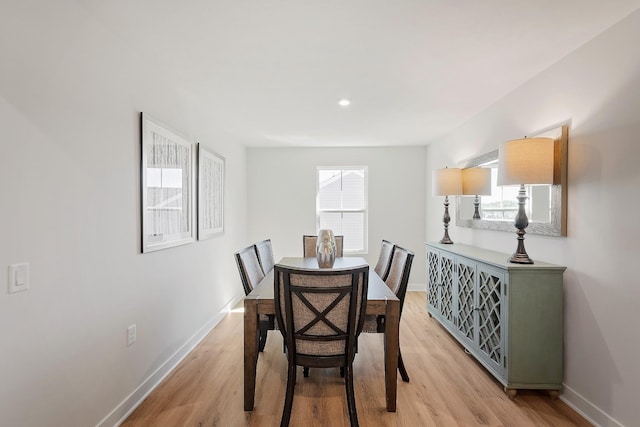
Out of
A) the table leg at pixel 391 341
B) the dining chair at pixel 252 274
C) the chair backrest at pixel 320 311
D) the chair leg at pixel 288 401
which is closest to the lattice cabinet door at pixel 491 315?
the table leg at pixel 391 341

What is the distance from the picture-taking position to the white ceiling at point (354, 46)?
175 centimetres

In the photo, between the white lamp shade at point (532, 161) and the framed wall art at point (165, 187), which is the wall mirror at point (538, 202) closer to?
the white lamp shade at point (532, 161)

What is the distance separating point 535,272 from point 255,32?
2408 millimetres

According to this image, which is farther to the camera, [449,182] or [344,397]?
[449,182]

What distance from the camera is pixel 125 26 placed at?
75.6 inches

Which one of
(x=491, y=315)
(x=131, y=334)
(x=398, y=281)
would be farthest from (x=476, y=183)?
(x=131, y=334)

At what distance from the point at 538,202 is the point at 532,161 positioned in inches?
18.7

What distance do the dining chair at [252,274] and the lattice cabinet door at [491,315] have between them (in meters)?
1.64

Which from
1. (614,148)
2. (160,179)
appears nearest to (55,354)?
(160,179)

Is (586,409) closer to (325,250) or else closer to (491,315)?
(491,315)

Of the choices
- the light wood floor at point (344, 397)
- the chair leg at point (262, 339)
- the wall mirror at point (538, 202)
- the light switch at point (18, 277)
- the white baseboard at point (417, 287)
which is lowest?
the light wood floor at point (344, 397)

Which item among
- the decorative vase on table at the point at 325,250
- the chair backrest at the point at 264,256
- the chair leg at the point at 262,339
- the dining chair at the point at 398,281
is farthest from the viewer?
the chair backrest at the point at 264,256

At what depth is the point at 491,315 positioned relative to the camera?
2539mm

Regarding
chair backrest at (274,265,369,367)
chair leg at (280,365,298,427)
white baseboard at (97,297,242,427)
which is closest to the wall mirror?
chair backrest at (274,265,369,367)
